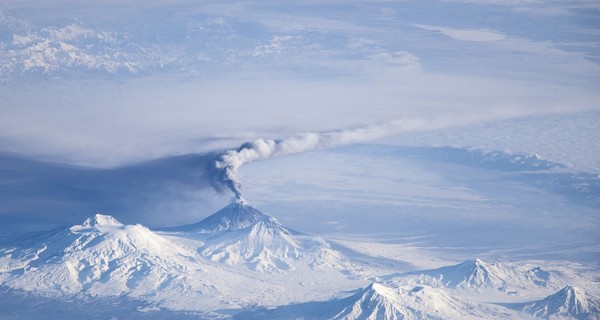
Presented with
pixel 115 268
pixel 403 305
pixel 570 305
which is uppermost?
pixel 115 268

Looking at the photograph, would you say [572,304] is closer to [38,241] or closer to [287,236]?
[287,236]

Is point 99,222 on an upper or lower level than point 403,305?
upper

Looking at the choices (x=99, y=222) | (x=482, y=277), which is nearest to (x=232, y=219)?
(x=99, y=222)

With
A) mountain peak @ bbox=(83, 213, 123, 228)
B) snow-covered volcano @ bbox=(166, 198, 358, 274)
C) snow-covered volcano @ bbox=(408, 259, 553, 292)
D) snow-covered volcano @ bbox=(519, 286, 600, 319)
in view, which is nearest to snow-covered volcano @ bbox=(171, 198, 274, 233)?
snow-covered volcano @ bbox=(166, 198, 358, 274)

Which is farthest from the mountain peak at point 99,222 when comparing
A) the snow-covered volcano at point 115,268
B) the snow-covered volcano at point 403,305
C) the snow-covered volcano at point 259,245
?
the snow-covered volcano at point 403,305

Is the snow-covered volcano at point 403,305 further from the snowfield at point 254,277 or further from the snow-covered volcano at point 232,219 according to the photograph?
the snow-covered volcano at point 232,219

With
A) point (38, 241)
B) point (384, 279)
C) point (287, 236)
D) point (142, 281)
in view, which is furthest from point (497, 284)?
point (38, 241)

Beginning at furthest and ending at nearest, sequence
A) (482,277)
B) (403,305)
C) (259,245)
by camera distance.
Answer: (259,245)
(482,277)
(403,305)

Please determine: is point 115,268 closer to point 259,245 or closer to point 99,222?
point 99,222
